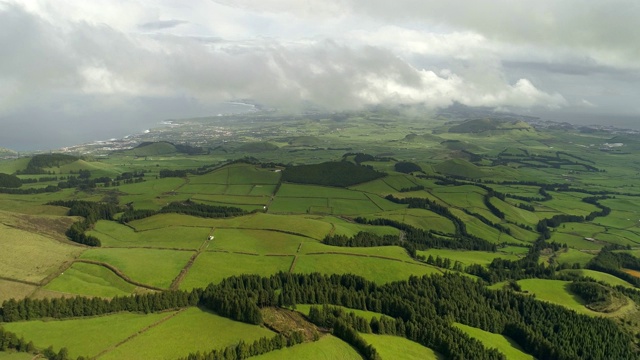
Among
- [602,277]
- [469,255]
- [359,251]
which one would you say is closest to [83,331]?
[359,251]

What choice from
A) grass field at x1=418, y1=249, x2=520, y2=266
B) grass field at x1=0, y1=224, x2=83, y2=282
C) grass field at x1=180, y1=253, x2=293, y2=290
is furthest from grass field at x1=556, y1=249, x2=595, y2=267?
grass field at x1=0, y1=224, x2=83, y2=282

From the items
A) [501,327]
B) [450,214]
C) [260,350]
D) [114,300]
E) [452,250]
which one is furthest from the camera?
[450,214]

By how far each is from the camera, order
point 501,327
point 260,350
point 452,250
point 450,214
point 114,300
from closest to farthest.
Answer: point 260,350 < point 114,300 < point 501,327 < point 452,250 < point 450,214

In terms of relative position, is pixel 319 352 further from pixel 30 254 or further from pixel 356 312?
pixel 30 254

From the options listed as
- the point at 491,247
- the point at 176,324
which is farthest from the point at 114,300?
the point at 491,247

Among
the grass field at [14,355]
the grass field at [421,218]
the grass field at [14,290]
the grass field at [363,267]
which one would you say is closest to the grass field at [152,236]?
the grass field at [14,290]

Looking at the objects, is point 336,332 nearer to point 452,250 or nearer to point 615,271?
point 452,250

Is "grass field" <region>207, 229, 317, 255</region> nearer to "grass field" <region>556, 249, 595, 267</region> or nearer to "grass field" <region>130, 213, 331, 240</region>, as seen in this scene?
"grass field" <region>130, 213, 331, 240</region>

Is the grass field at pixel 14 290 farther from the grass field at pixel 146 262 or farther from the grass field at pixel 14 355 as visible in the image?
the grass field at pixel 14 355
